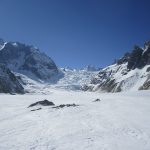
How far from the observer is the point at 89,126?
24.1m

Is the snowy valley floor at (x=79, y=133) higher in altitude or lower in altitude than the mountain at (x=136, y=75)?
lower

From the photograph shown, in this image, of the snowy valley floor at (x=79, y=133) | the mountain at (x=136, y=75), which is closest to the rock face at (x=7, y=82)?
the mountain at (x=136, y=75)

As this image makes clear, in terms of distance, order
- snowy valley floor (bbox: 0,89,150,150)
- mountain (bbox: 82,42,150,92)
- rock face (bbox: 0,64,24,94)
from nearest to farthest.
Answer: snowy valley floor (bbox: 0,89,150,150)
rock face (bbox: 0,64,24,94)
mountain (bbox: 82,42,150,92)

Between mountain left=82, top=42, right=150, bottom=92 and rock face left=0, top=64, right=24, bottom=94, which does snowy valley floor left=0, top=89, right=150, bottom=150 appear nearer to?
mountain left=82, top=42, right=150, bottom=92

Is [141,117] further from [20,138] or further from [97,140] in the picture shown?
[20,138]

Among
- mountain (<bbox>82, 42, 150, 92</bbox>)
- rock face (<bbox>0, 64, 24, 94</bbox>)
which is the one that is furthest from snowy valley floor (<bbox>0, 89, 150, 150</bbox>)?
rock face (<bbox>0, 64, 24, 94</bbox>)

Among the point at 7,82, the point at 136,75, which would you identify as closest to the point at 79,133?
the point at 7,82

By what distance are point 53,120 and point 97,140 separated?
9.52m

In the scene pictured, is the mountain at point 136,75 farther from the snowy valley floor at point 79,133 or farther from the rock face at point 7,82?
the snowy valley floor at point 79,133

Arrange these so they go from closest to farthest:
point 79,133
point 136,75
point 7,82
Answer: point 79,133 → point 7,82 → point 136,75

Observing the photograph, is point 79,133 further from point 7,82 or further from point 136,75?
point 136,75

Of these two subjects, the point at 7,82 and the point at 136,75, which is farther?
the point at 136,75

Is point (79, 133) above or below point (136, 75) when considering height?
below

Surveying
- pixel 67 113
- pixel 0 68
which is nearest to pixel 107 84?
pixel 0 68
